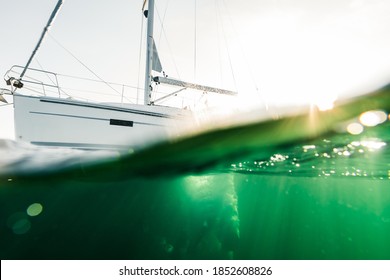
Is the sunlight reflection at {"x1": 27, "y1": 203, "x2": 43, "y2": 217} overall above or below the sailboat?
below

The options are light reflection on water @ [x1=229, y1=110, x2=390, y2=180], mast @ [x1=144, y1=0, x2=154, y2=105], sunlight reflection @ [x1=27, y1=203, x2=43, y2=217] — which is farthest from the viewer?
mast @ [x1=144, y1=0, x2=154, y2=105]

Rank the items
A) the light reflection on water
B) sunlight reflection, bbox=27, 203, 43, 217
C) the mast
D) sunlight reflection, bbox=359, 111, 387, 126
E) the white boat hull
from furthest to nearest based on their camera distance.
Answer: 1. the mast
2. sunlight reflection, bbox=27, 203, 43, 217
3. the white boat hull
4. the light reflection on water
5. sunlight reflection, bbox=359, 111, 387, 126

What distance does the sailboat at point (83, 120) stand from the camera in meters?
8.70

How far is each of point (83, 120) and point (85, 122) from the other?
120 mm

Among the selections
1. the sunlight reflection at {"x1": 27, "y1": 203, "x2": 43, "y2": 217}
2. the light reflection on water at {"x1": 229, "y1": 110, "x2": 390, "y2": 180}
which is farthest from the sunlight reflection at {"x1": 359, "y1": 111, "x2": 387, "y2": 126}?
the sunlight reflection at {"x1": 27, "y1": 203, "x2": 43, "y2": 217}

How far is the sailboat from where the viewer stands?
28.6 feet

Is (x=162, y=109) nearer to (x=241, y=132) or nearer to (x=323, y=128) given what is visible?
(x=241, y=132)

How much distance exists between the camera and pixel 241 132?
17.3 feet

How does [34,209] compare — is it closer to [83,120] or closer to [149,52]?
[83,120]

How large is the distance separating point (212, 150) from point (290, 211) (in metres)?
30.7

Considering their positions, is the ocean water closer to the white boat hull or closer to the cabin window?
the white boat hull

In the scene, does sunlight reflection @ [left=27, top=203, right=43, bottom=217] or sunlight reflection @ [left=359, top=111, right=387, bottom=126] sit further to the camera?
sunlight reflection @ [left=27, top=203, right=43, bottom=217]

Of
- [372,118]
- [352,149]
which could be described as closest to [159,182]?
[352,149]
